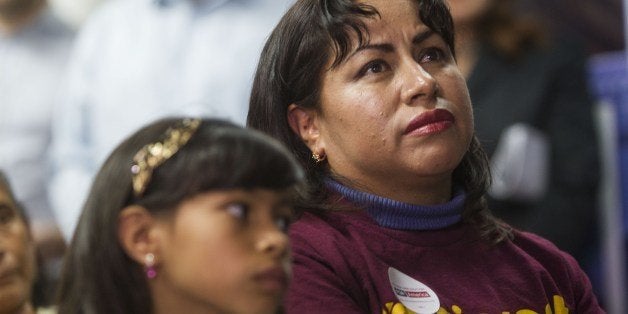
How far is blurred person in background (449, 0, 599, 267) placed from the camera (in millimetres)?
3223

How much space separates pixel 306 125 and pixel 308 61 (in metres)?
0.10

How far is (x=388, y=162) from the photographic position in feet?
5.72

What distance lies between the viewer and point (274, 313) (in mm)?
1281

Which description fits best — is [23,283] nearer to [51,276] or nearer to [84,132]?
[51,276]

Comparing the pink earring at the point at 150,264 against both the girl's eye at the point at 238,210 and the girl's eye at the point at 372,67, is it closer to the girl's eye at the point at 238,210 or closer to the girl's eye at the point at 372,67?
the girl's eye at the point at 238,210

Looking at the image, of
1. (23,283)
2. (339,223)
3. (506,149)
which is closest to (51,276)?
(23,283)

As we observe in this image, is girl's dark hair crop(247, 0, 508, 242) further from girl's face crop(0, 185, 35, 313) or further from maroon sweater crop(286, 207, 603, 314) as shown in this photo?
girl's face crop(0, 185, 35, 313)

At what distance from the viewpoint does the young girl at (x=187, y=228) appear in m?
1.24

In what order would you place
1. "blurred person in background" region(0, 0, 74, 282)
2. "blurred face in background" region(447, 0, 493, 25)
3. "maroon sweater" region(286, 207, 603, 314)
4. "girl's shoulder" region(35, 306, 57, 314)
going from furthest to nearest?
"blurred face in background" region(447, 0, 493, 25), "blurred person in background" region(0, 0, 74, 282), "girl's shoulder" region(35, 306, 57, 314), "maroon sweater" region(286, 207, 603, 314)

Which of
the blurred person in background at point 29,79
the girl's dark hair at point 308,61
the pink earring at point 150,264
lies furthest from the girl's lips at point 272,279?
the blurred person in background at point 29,79

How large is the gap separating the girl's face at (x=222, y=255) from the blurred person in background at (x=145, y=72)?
1502 millimetres

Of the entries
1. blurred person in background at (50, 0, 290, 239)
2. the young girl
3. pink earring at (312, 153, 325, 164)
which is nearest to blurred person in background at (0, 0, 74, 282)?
blurred person in background at (50, 0, 290, 239)

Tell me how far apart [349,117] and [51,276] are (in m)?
0.64

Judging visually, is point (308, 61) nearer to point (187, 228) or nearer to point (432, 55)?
point (432, 55)
